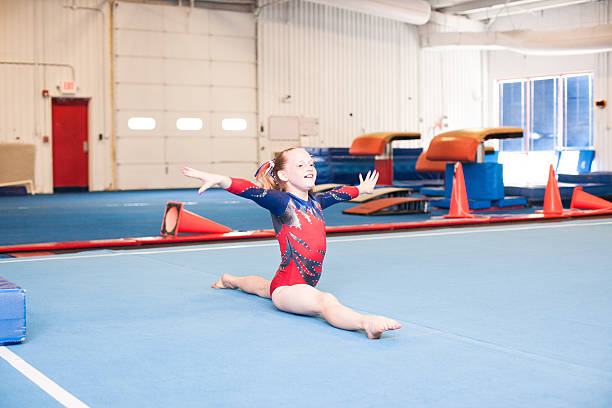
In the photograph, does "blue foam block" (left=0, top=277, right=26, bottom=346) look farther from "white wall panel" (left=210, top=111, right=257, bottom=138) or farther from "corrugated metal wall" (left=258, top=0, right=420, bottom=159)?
"corrugated metal wall" (left=258, top=0, right=420, bottom=159)

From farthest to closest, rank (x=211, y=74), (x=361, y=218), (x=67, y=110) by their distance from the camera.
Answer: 1. (x=211, y=74)
2. (x=67, y=110)
3. (x=361, y=218)

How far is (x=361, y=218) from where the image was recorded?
30.7ft

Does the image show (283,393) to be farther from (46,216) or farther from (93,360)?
(46,216)

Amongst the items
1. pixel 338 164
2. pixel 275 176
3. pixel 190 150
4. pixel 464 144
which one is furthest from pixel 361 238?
pixel 190 150

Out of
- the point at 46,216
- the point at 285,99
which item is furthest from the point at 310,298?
the point at 285,99

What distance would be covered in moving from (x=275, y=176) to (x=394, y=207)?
656 centimetres

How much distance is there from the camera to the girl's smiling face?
3.58 meters

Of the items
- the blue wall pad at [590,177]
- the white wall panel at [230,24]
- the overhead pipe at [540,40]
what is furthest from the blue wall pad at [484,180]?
the white wall panel at [230,24]

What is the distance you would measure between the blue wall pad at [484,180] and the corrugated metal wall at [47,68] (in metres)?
10.2

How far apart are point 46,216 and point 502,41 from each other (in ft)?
46.8

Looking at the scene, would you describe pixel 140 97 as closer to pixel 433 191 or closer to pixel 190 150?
pixel 190 150

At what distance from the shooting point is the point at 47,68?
1664 cm

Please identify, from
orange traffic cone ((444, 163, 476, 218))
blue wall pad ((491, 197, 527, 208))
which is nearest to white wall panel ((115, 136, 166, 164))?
blue wall pad ((491, 197, 527, 208))

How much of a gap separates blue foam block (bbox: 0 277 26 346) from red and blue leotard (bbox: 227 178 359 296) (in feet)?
3.75
